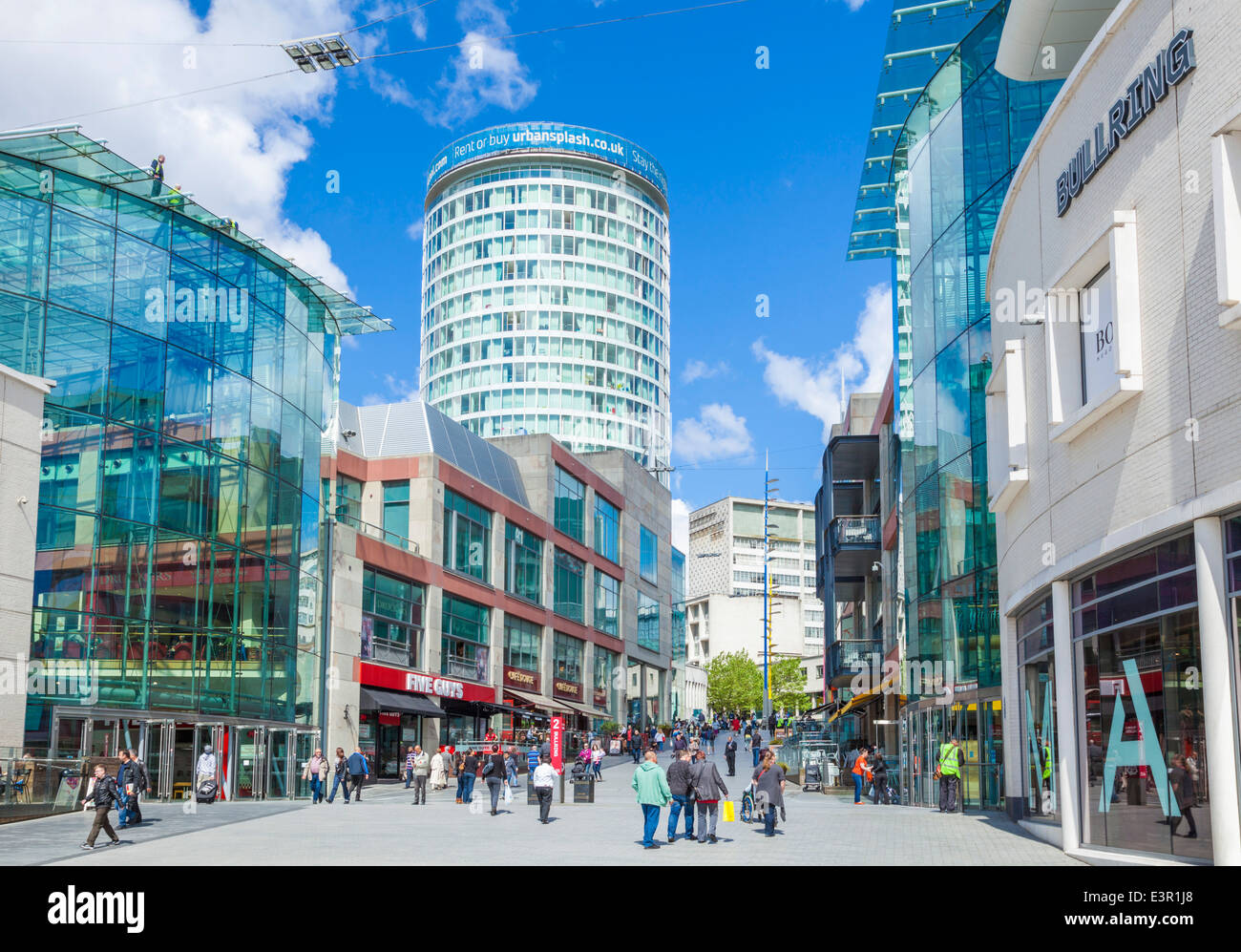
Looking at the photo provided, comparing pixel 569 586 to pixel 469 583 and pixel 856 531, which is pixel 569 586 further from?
pixel 856 531

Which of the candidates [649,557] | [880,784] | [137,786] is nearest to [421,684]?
[880,784]

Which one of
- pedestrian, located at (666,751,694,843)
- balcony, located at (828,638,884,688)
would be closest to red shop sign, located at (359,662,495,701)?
balcony, located at (828,638,884,688)

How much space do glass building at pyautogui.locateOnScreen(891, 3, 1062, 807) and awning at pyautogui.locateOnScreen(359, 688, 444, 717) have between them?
18228 millimetres

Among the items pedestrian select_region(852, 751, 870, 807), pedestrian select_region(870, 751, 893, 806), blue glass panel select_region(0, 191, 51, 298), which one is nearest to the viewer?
blue glass panel select_region(0, 191, 51, 298)

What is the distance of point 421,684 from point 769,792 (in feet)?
92.4

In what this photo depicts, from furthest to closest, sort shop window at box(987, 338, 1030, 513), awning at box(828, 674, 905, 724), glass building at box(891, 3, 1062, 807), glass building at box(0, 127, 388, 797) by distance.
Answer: awning at box(828, 674, 905, 724) < glass building at box(0, 127, 388, 797) < glass building at box(891, 3, 1062, 807) < shop window at box(987, 338, 1030, 513)

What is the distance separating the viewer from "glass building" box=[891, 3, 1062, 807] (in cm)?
2736

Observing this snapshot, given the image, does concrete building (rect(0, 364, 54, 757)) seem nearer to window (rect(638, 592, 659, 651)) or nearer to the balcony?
the balcony

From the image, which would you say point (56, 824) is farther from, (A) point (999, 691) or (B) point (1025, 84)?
(B) point (1025, 84)

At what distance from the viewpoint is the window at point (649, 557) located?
8425 centimetres

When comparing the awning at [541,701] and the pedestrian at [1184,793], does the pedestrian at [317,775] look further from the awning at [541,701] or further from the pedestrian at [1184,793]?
the awning at [541,701]

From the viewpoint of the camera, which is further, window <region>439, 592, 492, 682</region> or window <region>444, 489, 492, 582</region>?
window <region>444, 489, 492, 582</region>

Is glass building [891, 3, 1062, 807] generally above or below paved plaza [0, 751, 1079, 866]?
above

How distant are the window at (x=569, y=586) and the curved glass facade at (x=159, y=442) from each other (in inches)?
1112
